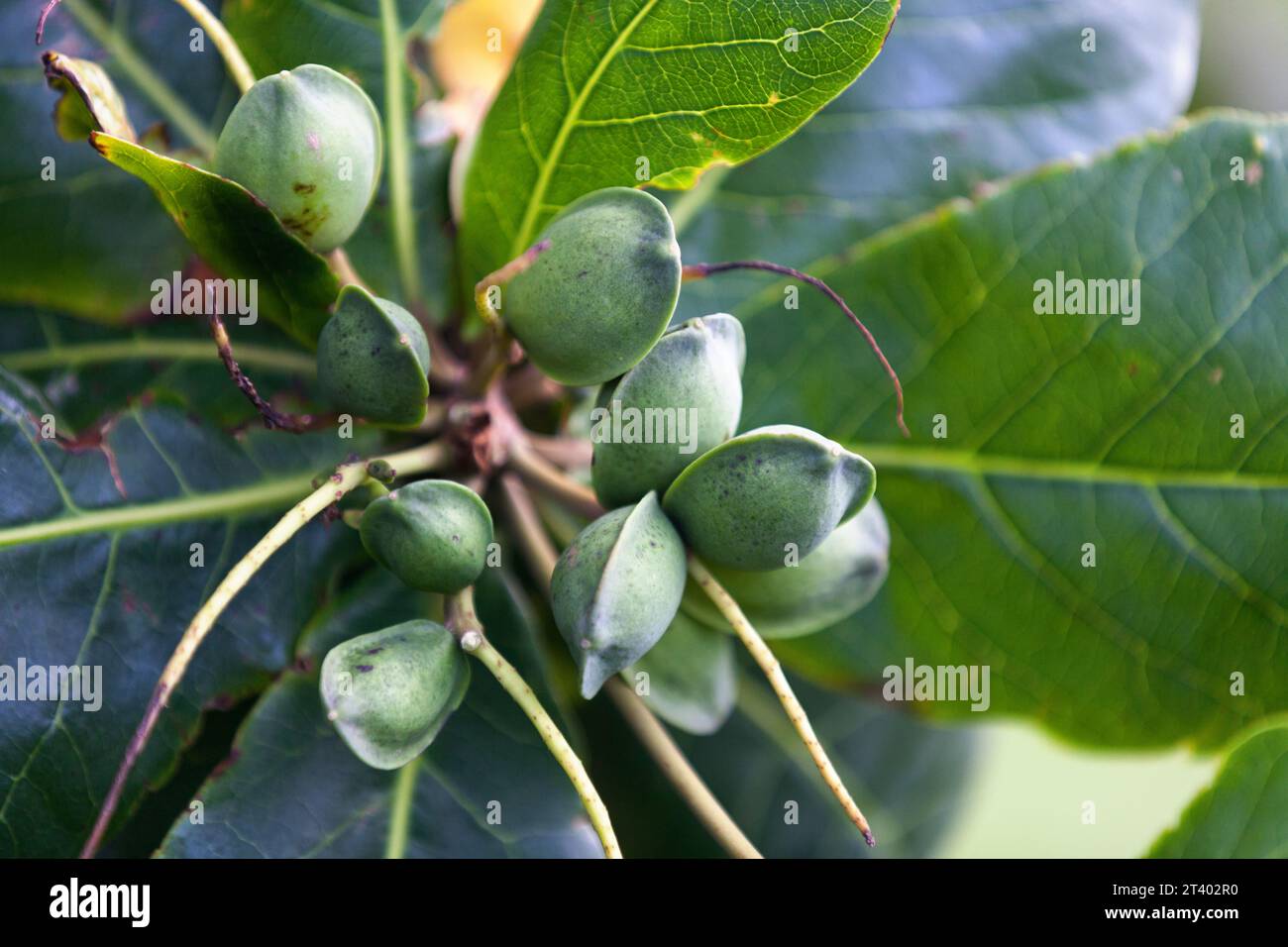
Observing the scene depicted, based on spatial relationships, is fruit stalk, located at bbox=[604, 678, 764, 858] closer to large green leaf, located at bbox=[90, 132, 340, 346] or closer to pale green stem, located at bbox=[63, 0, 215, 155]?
large green leaf, located at bbox=[90, 132, 340, 346]

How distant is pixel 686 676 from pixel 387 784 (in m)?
0.24

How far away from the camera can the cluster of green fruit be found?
0.66m

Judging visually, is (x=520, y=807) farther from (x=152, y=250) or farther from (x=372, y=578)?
(x=152, y=250)

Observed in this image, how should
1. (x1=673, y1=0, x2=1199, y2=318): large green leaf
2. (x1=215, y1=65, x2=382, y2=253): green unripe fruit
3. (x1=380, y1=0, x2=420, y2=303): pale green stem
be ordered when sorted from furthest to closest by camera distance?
1. (x1=673, y1=0, x2=1199, y2=318): large green leaf
2. (x1=380, y1=0, x2=420, y2=303): pale green stem
3. (x1=215, y1=65, x2=382, y2=253): green unripe fruit

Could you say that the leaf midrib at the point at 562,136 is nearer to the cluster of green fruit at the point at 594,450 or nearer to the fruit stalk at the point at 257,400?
the cluster of green fruit at the point at 594,450

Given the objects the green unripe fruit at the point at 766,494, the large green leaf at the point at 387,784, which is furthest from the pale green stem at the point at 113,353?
the green unripe fruit at the point at 766,494

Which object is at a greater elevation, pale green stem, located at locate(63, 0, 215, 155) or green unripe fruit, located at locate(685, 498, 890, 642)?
pale green stem, located at locate(63, 0, 215, 155)

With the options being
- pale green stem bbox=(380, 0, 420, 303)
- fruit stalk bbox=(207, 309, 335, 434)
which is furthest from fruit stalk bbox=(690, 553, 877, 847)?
pale green stem bbox=(380, 0, 420, 303)

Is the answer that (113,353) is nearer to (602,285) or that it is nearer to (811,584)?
(602,285)

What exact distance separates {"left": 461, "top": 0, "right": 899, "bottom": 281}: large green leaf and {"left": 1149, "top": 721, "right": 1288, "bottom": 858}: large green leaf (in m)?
0.58

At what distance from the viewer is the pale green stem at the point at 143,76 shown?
964mm

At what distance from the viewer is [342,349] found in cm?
71

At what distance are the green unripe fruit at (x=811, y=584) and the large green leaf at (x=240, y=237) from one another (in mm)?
326

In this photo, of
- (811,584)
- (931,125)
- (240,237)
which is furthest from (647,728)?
(931,125)
